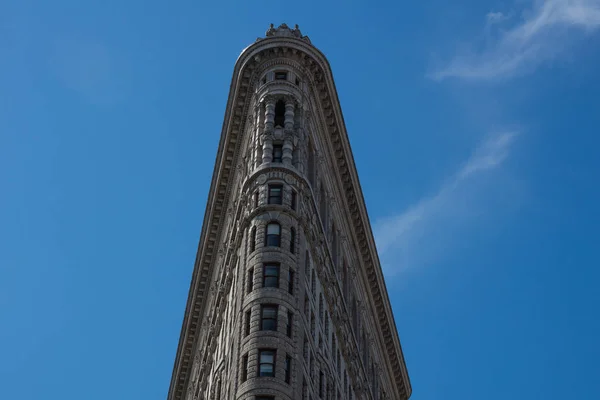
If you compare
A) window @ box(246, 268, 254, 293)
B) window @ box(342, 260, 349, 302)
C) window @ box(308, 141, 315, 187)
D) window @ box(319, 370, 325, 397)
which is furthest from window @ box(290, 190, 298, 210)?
window @ box(342, 260, 349, 302)

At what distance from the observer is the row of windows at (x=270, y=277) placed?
7275 cm

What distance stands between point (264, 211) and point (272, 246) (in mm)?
3852

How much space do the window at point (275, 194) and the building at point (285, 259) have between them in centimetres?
10

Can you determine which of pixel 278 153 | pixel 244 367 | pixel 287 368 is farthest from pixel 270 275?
pixel 278 153

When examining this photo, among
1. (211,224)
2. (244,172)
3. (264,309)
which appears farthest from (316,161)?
(264,309)

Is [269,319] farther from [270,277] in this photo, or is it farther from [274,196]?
[274,196]

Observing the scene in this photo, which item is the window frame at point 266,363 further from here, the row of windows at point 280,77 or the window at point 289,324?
the row of windows at point 280,77

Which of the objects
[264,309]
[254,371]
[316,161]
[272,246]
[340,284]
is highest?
[316,161]

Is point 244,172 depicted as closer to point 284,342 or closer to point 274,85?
point 274,85

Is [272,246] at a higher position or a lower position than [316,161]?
lower

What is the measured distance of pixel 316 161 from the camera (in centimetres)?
9238

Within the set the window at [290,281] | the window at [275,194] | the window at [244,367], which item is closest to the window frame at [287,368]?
the window at [244,367]

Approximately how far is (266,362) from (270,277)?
7544 mm

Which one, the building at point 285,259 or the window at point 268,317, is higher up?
the building at point 285,259
